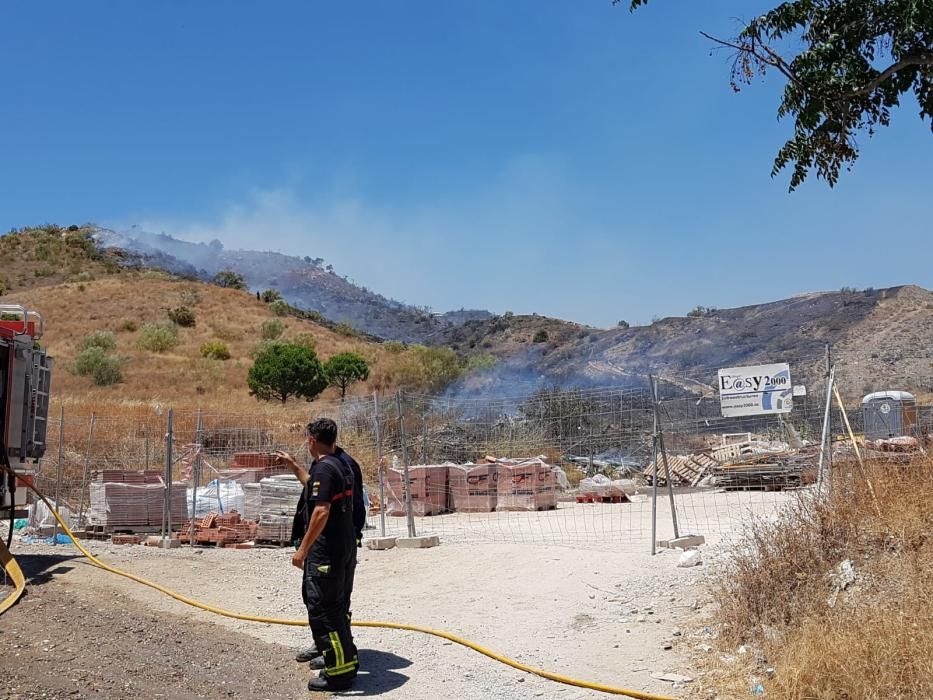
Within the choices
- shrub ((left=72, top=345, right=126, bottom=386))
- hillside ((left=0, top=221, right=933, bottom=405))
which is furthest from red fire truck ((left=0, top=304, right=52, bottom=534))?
shrub ((left=72, top=345, right=126, bottom=386))

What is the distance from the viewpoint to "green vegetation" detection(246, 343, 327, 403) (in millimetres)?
40875

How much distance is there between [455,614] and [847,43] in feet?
19.7

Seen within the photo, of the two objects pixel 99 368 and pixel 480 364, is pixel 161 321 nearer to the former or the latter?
pixel 99 368

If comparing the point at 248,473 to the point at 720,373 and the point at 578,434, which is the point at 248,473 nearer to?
the point at 578,434

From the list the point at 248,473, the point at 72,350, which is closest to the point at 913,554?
the point at 248,473

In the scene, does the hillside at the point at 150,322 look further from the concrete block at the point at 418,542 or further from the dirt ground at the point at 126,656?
Answer: the dirt ground at the point at 126,656

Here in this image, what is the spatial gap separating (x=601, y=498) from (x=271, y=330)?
4461 centimetres

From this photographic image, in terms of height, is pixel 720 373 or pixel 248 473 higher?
pixel 720 373

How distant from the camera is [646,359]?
169ft

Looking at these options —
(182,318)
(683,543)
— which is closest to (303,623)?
(683,543)

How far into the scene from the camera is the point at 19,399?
9.92m

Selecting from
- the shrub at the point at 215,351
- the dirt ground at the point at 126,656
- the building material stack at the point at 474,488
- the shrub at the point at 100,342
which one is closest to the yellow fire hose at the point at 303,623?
the dirt ground at the point at 126,656

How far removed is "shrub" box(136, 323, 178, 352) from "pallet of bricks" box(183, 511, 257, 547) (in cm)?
4284

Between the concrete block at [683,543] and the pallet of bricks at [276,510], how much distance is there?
5845mm
